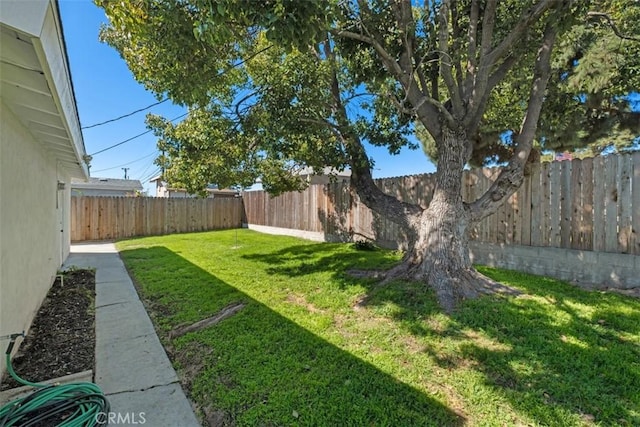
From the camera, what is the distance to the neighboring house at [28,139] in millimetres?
1701

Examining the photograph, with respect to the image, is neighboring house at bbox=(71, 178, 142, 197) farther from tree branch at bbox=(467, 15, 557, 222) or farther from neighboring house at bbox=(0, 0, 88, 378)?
tree branch at bbox=(467, 15, 557, 222)

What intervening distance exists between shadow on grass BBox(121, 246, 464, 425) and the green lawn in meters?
0.01

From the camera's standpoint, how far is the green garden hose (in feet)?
7.03

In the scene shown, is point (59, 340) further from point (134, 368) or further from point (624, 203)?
point (624, 203)

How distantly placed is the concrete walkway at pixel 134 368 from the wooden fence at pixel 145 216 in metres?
8.78

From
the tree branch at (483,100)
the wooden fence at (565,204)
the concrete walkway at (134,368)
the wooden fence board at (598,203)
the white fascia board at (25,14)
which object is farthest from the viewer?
the wooden fence board at (598,203)

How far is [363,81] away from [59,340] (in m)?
5.53

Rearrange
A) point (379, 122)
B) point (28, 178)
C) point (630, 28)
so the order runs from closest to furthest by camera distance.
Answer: point (28, 178)
point (630, 28)
point (379, 122)

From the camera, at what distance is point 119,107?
11094mm

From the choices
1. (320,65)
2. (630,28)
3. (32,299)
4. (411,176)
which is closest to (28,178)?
(32,299)


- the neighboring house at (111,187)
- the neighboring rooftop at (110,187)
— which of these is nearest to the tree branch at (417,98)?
the neighboring house at (111,187)

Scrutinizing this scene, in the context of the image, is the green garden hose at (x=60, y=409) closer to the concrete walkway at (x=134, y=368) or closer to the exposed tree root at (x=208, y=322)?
the concrete walkway at (x=134, y=368)

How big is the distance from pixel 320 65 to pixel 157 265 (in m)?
5.60

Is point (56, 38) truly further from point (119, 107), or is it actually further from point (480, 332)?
point (119, 107)
